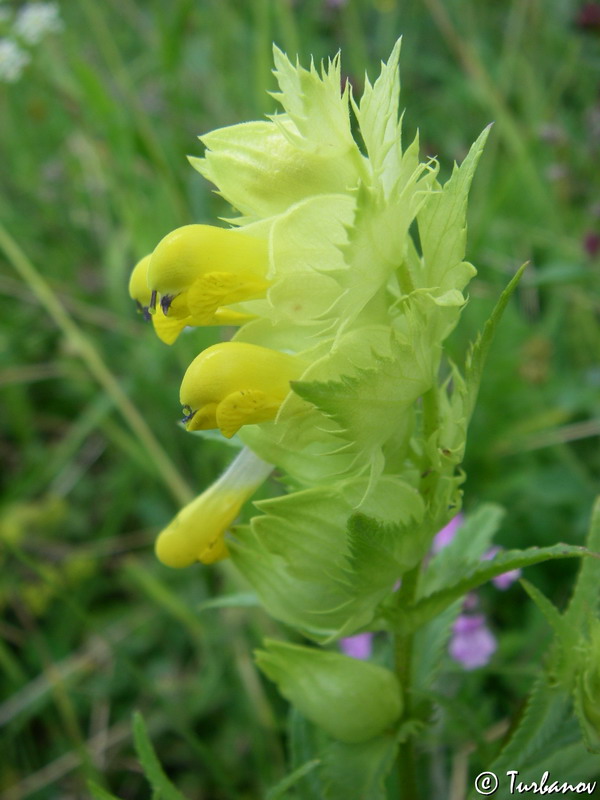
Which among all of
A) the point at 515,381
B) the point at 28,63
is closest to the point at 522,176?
the point at 515,381

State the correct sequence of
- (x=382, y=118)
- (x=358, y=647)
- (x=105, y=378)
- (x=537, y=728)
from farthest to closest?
(x=105, y=378)
(x=358, y=647)
(x=537, y=728)
(x=382, y=118)

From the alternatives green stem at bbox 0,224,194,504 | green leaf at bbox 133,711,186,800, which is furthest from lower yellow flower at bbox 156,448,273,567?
green stem at bbox 0,224,194,504

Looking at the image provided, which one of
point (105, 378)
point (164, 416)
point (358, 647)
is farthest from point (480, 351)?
point (164, 416)

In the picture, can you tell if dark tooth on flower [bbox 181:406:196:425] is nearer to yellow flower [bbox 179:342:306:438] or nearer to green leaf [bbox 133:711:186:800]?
yellow flower [bbox 179:342:306:438]

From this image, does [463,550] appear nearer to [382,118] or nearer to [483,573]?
[483,573]

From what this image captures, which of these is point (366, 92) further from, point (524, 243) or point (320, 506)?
point (524, 243)

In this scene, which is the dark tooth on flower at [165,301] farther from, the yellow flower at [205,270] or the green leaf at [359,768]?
the green leaf at [359,768]

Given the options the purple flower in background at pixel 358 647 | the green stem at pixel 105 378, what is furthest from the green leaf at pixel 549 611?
the green stem at pixel 105 378
